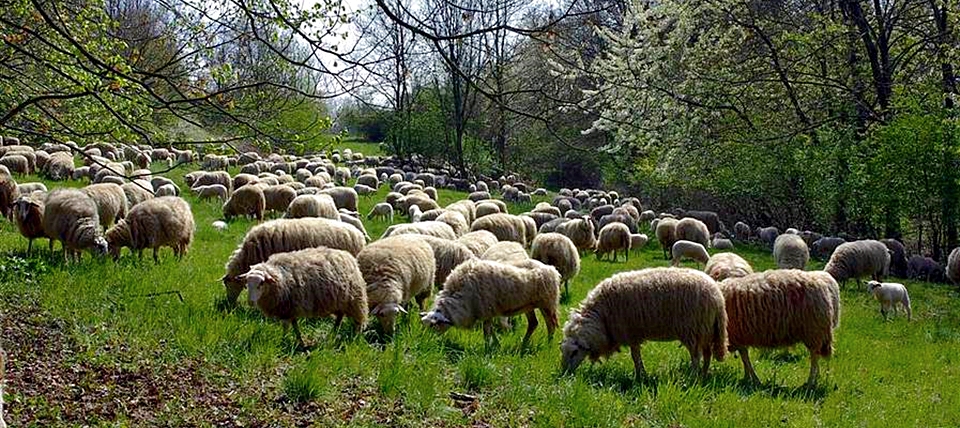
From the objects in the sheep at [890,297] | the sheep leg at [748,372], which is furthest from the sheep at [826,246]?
the sheep leg at [748,372]

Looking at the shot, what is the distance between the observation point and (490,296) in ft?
25.8

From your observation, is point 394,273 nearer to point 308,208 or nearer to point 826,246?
point 308,208

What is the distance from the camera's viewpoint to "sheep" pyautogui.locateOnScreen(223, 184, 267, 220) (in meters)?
19.3

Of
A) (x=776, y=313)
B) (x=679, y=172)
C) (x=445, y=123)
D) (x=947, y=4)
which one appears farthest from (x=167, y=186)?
(x=445, y=123)

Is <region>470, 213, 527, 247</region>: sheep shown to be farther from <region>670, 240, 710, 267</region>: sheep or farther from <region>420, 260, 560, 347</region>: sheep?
<region>420, 260, 560, 347</region>: sheep

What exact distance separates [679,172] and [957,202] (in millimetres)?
7832

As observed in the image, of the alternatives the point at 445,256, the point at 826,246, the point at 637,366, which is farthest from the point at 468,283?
the point at 826,246

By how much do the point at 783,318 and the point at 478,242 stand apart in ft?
16.1

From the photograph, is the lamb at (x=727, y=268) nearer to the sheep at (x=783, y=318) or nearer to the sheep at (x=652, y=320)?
the sheep at (x=783, y=318)

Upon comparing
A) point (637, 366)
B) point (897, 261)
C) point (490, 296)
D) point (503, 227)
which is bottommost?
point (897, 261)

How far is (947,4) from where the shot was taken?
16.2 metres

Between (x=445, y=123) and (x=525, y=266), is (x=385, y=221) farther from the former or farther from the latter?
(x=445, y=123)

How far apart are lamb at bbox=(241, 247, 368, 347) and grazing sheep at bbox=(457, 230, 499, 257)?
11.8 feet

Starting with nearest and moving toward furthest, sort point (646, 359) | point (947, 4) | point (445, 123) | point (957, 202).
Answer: point (646, 359)
point (947, 4)
point (957, 202)
point (445, 123)
